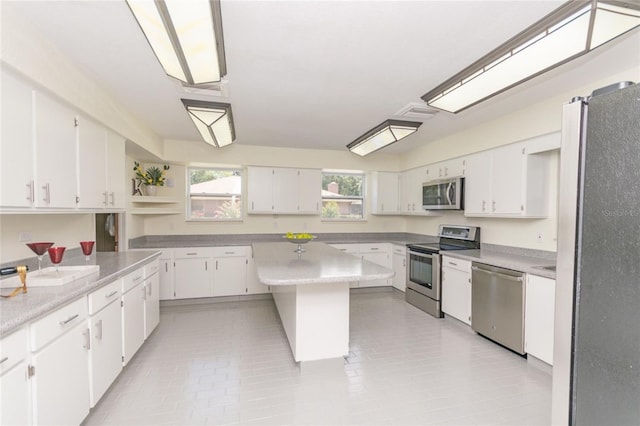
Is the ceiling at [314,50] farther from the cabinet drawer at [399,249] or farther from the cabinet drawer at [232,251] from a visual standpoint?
the cabinet drawer at [399,249]

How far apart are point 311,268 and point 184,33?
186 centimetres

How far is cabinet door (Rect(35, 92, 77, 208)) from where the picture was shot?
72.4 inches

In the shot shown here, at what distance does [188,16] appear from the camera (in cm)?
139

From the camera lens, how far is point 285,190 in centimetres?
497

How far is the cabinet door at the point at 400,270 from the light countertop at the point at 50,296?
372cm

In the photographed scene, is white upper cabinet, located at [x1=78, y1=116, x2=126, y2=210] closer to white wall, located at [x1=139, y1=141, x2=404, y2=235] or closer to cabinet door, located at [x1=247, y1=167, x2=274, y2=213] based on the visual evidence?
white wall, located at [x1=139, y1=141, x2=404, y2=235]

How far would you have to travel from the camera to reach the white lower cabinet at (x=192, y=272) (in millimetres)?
4289

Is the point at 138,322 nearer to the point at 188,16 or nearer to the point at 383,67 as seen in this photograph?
the point at 188,16

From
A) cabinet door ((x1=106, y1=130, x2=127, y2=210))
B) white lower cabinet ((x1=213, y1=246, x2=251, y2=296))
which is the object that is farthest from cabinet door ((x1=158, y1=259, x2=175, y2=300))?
cabinet door ((x1=106, y1=130, x2=127, y2=210))

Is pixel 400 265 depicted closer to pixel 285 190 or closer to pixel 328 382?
pixel 285 190

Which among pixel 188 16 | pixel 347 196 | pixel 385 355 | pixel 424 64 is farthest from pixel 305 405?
pixel 347 196

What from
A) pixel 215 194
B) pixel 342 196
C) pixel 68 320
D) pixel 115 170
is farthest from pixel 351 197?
pixel 68 320

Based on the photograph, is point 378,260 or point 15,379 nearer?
point 15,379

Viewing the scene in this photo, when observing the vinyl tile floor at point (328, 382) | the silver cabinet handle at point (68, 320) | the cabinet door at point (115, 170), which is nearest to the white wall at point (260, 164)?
the cabinet door at point (115, 170)
